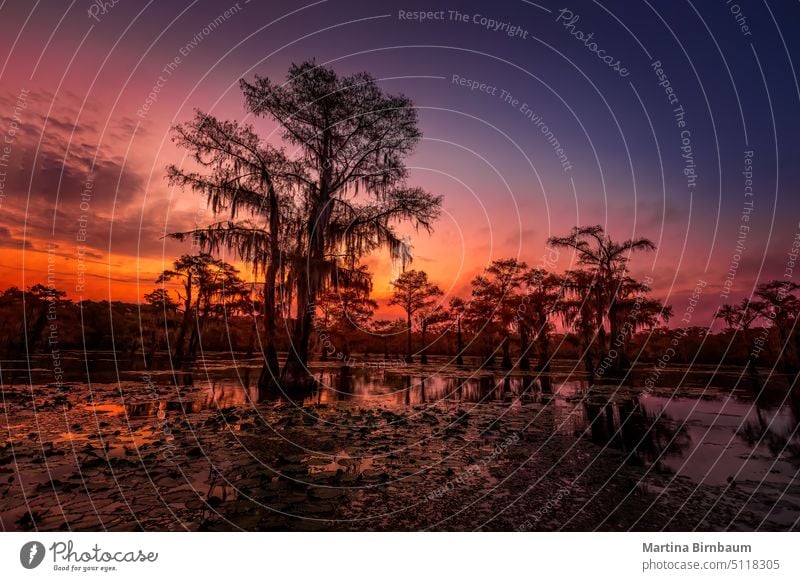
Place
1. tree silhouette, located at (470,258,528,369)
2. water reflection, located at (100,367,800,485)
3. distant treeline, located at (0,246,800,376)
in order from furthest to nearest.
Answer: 1. tree silhouette, located at (470,258,528,369)
2. distant treeline, located at (0,246,800,376)
3. water reflection, located at (100,367,800,485)

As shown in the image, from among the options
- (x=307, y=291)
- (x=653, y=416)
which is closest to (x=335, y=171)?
(x=307, y=291)

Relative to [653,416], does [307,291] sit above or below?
above

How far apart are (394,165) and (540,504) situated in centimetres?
1451

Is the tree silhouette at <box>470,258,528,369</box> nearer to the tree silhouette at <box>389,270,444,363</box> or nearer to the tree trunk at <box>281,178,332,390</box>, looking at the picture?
the tree silhouette at <box>389,270,444,363</box>

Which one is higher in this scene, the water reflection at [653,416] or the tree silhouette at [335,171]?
the tree silhouette at [335,171]

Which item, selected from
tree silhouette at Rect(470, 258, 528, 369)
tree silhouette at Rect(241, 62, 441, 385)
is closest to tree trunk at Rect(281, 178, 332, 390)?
tree silhouette at Rect(241, 62, 441, 385)

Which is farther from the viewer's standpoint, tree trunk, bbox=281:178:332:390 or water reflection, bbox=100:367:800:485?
tree trunk, bbox=281:178:332:390

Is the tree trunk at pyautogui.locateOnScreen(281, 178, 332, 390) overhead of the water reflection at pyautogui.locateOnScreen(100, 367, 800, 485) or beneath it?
overhead

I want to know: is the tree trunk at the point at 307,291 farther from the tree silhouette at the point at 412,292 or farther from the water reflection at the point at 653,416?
the tree silhouette at the point at 412,292

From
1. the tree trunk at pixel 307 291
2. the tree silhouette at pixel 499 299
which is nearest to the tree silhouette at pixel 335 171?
the tree trunk at pixel 307 291

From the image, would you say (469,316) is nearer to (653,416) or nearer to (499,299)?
(499,299)

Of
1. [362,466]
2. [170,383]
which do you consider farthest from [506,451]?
[170,383]

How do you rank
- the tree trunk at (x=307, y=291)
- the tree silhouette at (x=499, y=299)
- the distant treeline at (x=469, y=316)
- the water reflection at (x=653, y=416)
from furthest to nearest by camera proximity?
the tree silhouette at (x=499, y=299) < the distant treeline at (x=469, y=316) < the tree trunk at (x=307, y=291) < the water reflection at (x=653, y=416)
